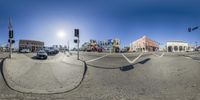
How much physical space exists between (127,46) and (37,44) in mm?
3737

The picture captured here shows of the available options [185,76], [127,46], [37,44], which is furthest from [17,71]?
[185,76]

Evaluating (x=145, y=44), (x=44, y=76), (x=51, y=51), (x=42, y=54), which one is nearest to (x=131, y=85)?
(x=145, y=44)

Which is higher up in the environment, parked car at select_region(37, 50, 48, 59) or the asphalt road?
parked car at select_region(37, 50, 48, 59)

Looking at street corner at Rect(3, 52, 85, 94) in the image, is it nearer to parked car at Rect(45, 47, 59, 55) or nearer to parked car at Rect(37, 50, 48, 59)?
parked car at Rect(37, 50, 48, 59)

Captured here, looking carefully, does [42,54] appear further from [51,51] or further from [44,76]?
[44,76]

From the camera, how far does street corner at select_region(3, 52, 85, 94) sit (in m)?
4.71

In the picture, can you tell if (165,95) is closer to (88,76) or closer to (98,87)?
(98,87)

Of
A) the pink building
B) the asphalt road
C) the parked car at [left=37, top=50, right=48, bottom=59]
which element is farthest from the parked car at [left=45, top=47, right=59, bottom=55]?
the pink building

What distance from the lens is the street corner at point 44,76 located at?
4715 mm

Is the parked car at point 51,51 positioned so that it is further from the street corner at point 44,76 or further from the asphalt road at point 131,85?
the asphalt road at point 131,85

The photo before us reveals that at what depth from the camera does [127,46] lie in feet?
20.1

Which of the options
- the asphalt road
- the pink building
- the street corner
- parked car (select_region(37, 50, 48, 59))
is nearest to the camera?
the asphalt road

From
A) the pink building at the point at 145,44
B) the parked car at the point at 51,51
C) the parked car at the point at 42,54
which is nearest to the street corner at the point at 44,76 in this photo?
the parked car at the point at 42,54

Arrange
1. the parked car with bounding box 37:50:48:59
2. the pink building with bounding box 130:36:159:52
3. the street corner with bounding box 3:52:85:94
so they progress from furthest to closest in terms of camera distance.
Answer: the parked car with bounding box 37:50:48:59
the pink building with bounding box 130:36:159:52
the street corner with bounding box 3:52:85:94
